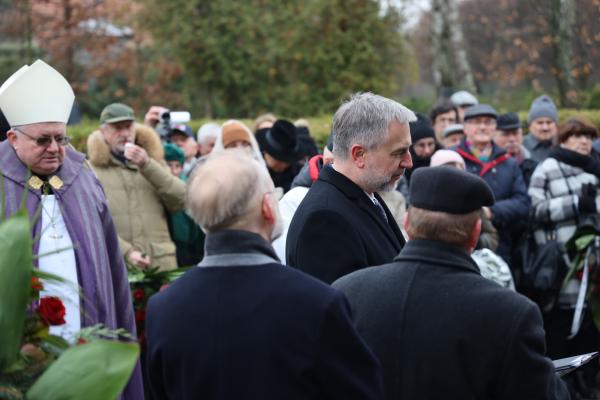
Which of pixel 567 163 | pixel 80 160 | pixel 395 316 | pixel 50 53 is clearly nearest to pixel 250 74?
pixel 50 53

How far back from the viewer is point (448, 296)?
3246mm

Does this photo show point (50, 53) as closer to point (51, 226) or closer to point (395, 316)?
point (51, 226)

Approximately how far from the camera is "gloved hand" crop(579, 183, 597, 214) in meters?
7.96

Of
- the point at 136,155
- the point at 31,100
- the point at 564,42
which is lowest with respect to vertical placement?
the point at 136,155

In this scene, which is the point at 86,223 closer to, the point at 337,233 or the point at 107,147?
the point at 337,233

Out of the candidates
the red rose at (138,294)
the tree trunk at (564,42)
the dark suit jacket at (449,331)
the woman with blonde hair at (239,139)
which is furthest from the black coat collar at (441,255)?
the tree trunk at (564,42)

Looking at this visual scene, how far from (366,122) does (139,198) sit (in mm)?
3268

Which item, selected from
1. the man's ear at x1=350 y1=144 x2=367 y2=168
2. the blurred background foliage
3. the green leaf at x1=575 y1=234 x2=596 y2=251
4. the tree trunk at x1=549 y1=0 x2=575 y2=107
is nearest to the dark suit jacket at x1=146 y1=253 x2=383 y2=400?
the man's ear at x1=350 y1=144 x2=367 y2=168

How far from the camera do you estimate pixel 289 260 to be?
444cm

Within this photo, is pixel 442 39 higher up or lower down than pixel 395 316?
higher up

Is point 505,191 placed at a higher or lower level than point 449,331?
lower

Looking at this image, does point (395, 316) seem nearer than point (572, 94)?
Yes

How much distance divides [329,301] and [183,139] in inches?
271

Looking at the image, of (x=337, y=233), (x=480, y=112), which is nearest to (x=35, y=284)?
(x=337, y=233)
